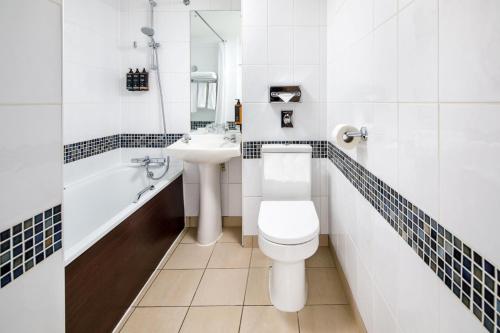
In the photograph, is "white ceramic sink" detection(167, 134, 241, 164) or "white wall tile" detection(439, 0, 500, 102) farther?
"white ceramic sink" detection(167, 134, 241, 164)

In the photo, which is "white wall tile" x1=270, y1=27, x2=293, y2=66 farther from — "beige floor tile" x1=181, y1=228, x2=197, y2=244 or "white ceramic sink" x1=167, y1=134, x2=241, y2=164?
"beige floor tile" x1=181, y1=228, x2=197, y2=244

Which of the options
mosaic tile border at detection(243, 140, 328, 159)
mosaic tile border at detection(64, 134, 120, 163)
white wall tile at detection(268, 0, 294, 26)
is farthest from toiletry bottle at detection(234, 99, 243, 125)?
mosaic tile border at detection(64, 134, 120, 163)

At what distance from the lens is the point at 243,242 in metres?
2.74

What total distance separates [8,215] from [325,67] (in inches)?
94.4

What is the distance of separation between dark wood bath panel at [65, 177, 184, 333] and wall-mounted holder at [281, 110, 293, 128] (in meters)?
1.12

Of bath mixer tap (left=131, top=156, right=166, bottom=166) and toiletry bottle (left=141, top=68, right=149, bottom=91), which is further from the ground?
toiletry bottle (left=141, top=68, right=149, bottom=91)

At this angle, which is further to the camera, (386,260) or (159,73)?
(159,73)

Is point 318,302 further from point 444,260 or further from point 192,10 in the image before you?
point 192,10

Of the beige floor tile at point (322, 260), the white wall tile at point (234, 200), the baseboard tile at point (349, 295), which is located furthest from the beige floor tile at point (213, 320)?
the white wall tile at point (234, 200)

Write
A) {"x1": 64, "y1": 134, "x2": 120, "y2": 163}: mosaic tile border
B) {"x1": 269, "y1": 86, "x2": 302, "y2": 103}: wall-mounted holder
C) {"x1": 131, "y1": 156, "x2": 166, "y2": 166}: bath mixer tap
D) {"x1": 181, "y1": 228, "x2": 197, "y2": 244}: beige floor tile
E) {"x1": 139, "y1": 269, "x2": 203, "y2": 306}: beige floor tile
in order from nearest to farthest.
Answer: {"x1": 139, "y1": 269, "x2": 203, "y2": 306}: beige floor tile, {"x1": 64, "y1": 134, "x2": 120, "y2": 163}: mosaic tile border, {"x1": 269, "y1": 86, "x2": 302, "y2": 103}: wall-mounted holder, {"x1": 181, "y1": 228, "x2": 197, "y2": 244}: beige floor tile, {"x1": 131, "y1": 156, "x2": 166, "y2": 166}: bath mixer tap

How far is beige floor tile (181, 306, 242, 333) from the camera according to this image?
1.72 metres

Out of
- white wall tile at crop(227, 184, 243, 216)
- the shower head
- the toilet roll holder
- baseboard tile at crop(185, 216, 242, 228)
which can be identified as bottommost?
baseboard tile at crop(185, 216, 242, 228)

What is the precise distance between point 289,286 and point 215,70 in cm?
206

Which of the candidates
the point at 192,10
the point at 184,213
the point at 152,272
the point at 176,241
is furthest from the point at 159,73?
the point at 152,272
